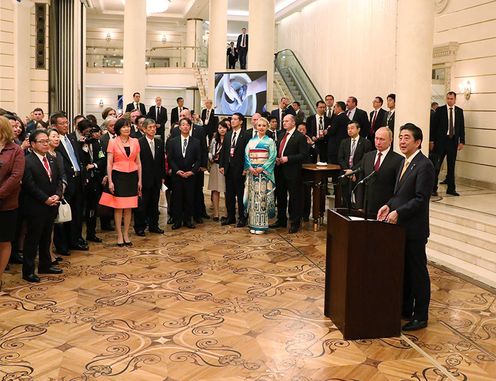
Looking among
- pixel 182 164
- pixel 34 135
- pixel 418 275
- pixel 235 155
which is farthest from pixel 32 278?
pixel 235 155

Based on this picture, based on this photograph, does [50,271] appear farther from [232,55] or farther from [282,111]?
[232,55]

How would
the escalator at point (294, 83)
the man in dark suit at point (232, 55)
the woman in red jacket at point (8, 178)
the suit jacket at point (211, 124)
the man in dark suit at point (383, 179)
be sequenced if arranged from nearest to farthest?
the woman in red jacket at point (8, 178)
the man in dark suit at point (383, 179)
the suit jacket at point (211, 124)
the escalator at point (294, 83)
the man in dark suit at point (232, 55)

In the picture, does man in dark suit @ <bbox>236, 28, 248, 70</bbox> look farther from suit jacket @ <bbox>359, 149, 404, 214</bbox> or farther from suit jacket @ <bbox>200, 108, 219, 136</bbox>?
suit jacket @ <bbox>359, 149, 404, 214</bbox>

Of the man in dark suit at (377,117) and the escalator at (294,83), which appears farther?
the escalator at (294,83)

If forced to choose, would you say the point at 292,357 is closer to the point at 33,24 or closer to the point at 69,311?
the point at 69,311

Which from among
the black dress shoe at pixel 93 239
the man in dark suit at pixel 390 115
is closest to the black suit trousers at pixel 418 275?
the black dress shoe at pixel 93 239

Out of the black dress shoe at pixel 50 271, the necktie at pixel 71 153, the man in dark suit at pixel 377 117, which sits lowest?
the black dress shoe at pixel 50 271

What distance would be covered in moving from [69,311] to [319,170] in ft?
14.8

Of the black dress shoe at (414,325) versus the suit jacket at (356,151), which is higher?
the suit jacket at (356,151)

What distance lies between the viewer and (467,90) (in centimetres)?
1098

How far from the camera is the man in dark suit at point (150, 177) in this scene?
7.72 metres

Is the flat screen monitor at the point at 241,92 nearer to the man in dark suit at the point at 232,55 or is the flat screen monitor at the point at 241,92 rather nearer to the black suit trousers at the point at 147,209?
the black suit trousers at the point at 147,209

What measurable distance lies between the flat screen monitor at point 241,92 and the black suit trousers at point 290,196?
135 inches

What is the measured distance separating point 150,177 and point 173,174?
649mm
